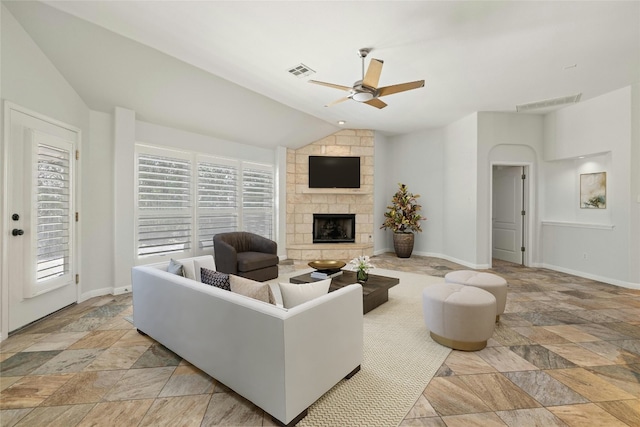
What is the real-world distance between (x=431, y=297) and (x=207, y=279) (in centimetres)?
202

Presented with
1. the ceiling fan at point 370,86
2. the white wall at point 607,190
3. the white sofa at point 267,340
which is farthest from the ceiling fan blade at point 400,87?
the white wall at point 607,190

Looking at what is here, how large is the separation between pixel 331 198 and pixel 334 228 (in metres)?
0.78

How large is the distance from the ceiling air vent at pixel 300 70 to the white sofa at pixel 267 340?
3021 mm

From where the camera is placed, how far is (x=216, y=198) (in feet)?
18.0

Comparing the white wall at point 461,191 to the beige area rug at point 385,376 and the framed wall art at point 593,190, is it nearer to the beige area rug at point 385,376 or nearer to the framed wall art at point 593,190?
the framed wall art at point 593,190

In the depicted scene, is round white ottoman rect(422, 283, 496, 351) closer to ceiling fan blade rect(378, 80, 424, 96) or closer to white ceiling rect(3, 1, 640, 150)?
ceiling fan blade rect(378, 80, 424, 96)

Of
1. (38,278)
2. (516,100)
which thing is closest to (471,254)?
(516,100)

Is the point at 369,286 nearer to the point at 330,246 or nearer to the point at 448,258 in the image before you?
the point at 330,246

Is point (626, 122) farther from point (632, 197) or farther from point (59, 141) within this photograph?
point (59, 141)

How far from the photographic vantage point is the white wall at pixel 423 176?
6.96 m

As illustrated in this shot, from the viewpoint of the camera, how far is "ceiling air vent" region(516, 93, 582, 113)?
4836mm

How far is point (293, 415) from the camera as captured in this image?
1.64 meters

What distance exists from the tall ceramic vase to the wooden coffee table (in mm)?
3122

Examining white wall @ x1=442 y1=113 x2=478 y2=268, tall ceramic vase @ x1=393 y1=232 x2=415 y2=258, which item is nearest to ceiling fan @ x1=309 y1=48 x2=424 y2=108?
white wall @ x1=442 y1=113 x2=478 y2=268
